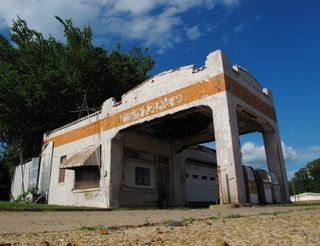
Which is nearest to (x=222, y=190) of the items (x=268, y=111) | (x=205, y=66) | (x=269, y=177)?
(x=269, y=177)

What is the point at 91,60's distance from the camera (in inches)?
976

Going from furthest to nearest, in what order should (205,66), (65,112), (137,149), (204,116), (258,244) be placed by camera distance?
1. (65,112)
2. (137,149)
3. (204,116)
4. (205,66)
5. (258,244)

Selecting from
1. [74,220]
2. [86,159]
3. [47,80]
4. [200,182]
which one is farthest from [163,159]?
[74,220]

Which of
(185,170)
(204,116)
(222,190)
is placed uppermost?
(204,116)

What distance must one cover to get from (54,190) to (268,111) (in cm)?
1309

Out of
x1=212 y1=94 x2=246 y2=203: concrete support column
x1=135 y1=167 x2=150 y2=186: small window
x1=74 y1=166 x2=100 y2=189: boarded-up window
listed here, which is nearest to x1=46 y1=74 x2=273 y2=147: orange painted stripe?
x1=212 y1=94 x2=246 y2=203: concrete support column

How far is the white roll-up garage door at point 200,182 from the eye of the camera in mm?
21000

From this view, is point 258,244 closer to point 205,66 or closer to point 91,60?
point 205,66

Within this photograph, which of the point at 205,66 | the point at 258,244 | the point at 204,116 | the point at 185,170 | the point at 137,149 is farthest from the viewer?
the point at 185,170

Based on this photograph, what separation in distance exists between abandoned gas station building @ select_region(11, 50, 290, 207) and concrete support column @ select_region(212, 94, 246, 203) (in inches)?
1.4

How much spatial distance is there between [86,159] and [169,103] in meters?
5.38

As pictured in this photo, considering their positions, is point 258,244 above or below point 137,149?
below

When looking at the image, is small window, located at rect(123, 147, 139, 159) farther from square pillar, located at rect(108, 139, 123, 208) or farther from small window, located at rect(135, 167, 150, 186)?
small window, located at rect(135, 167, 150, 186)

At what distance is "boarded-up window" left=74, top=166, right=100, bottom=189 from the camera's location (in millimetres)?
16728
